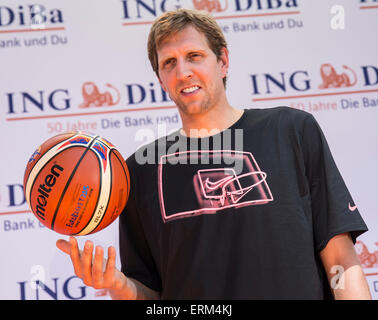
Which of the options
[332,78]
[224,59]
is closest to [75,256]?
[224,59]

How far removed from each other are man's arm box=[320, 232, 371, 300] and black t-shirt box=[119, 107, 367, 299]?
3 cm

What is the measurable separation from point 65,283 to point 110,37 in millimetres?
1232

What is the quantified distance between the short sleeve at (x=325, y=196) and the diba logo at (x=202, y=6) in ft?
3.72

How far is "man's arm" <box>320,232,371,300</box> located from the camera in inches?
47.2

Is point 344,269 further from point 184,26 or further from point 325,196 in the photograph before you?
point 184,26

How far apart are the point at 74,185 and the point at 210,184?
0.40 metres

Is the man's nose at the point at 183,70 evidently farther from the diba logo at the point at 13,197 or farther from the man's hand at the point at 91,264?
the diba logo at the point at 13,197

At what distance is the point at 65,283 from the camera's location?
208 cm

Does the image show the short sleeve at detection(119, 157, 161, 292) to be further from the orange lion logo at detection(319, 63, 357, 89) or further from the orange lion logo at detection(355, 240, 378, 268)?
the orange lion logo at detection(319, 63, 357, 89)

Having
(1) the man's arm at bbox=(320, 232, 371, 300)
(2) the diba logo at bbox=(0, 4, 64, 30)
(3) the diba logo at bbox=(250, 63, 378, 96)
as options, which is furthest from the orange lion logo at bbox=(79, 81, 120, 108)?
(1) the man's arm at bbox=(320, 232, 371, 300)

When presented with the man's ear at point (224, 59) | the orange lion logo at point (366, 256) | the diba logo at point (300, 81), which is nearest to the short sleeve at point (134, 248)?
the man's ear at point (224, 59)

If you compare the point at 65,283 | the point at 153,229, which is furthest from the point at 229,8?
the point at 65,283

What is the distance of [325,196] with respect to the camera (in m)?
1.29

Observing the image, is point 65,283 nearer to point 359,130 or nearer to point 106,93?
point 106,93
